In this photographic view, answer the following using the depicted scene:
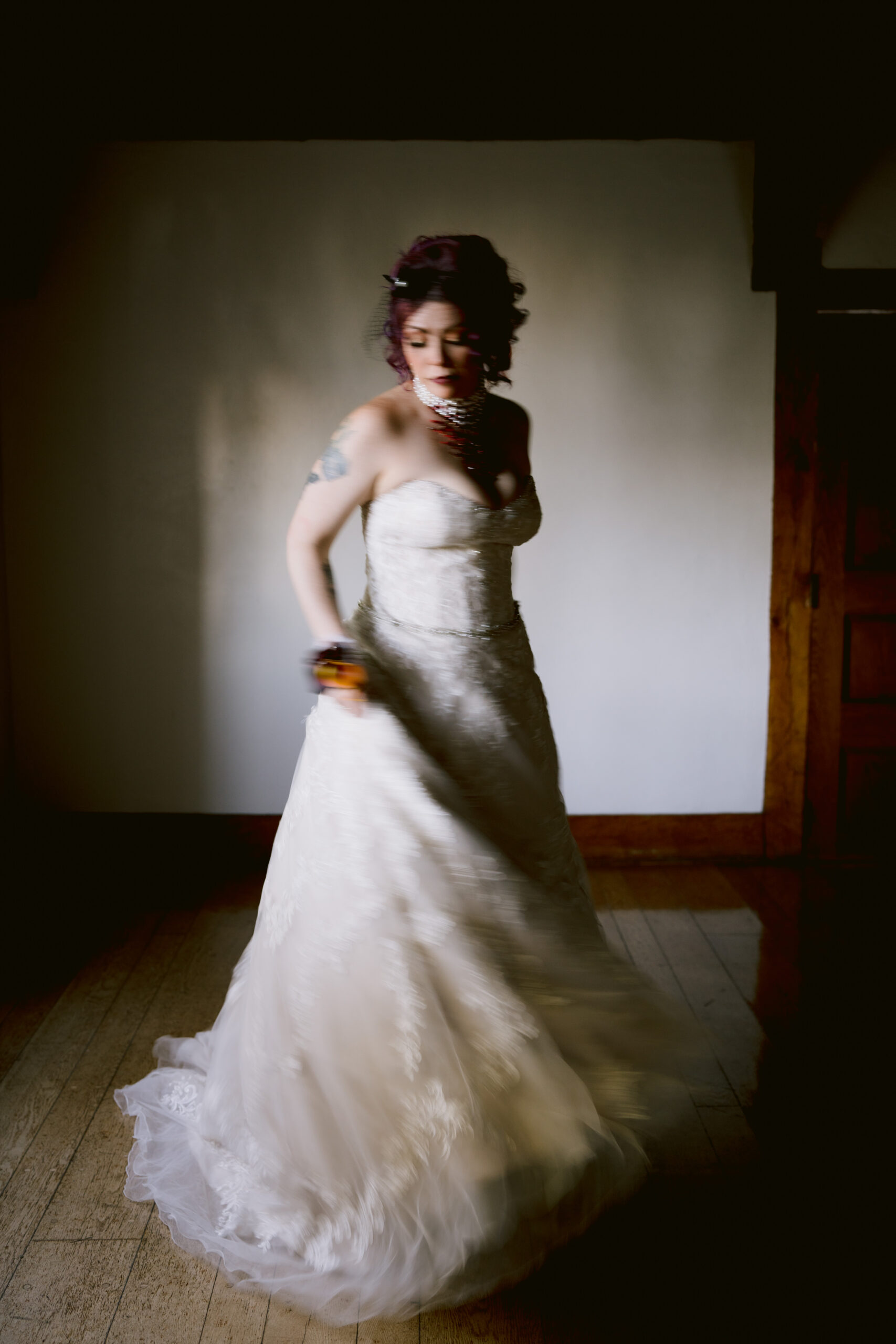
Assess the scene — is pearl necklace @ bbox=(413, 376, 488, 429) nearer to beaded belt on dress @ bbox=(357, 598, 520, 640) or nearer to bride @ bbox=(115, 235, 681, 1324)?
bride @ bbox=(115, 235, 681, 1324)

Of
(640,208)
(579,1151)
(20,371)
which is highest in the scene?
(640,208)

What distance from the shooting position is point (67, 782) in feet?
12.2

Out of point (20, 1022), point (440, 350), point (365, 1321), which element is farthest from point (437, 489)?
point (20, 1022)

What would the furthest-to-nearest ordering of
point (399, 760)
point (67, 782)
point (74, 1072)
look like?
point (67, 782) → point (74, 1072) → point (399, 760)

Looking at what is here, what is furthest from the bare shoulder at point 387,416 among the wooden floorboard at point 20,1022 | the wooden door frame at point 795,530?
the wooden door frame at point 795,530

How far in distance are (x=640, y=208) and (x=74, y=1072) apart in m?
3.15

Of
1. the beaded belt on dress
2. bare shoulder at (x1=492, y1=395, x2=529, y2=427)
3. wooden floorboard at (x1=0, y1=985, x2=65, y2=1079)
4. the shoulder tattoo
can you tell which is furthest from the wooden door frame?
wooden floorboard at (x1=0, y1=985, x2=65, y2=1079)

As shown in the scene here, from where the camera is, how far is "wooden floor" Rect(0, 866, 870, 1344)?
162 cm

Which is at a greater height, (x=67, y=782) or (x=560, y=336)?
(x=560, y=336)

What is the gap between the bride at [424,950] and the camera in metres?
1.65

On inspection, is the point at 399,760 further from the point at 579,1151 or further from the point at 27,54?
the point at 27,54

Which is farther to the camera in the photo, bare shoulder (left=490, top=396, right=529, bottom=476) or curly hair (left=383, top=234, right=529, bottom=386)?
bare shoulder (left=490, top=396, right=529, bottom=476)

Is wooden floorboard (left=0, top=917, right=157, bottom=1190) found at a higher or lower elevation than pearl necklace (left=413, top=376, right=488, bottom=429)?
lower

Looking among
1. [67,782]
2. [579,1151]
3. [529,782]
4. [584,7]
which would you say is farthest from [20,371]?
[579,1151]
